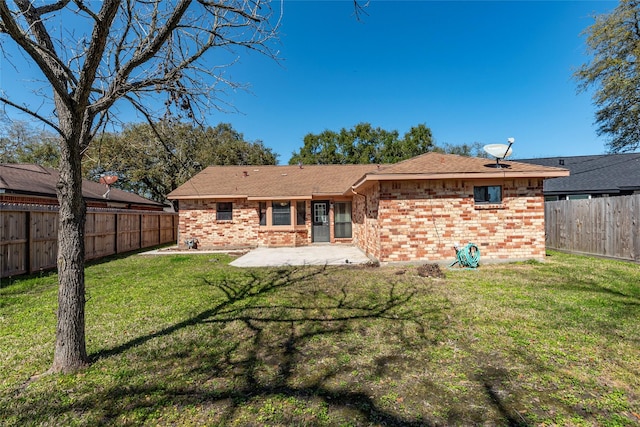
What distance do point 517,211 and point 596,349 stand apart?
6.00 meters

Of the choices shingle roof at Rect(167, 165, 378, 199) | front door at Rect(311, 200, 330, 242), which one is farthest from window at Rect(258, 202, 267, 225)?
front door at Rect(311, 200, 330, 242)

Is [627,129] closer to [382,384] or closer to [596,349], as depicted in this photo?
[596,349]

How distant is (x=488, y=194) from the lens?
858 centimetres

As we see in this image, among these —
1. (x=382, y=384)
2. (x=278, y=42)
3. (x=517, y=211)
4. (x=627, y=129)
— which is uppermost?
(x=627, y=129)

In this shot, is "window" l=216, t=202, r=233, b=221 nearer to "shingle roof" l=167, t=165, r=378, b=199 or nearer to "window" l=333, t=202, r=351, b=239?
"shingle roof" l=167, t=165, r=378, b=199

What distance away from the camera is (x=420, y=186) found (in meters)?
8.39

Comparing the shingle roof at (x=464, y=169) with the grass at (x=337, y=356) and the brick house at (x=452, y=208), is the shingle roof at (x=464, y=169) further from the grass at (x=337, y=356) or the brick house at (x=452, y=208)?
the grass at (x=337, y=356)

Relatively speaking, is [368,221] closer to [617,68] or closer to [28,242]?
[28,242]

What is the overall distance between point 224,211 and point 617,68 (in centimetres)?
2044

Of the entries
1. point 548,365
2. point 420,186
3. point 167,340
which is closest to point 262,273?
point 167,340

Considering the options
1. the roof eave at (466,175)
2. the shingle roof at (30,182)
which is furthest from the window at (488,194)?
the shingle roof at (30,182)

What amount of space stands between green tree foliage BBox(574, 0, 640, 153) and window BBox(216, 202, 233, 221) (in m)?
19.2

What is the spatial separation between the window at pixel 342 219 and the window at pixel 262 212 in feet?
11.0

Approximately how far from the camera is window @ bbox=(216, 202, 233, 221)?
14414 millimetres
